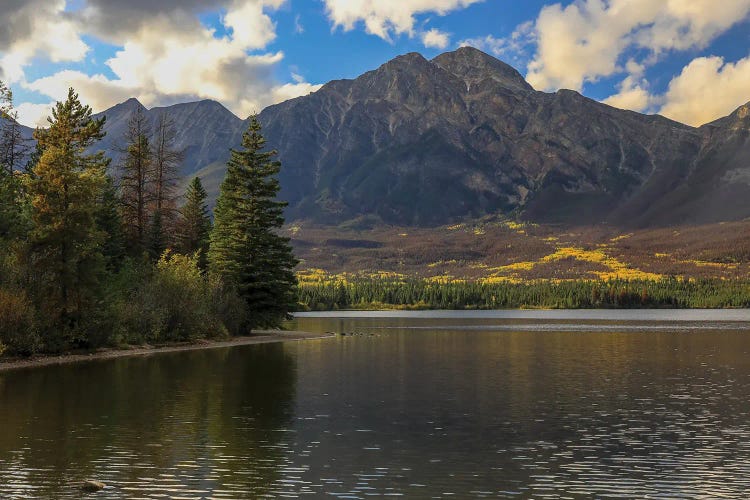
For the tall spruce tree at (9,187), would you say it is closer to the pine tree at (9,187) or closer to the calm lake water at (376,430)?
the pine tree at (9,187)

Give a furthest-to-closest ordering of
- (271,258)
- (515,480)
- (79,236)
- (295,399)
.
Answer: (271,258)
(79,236)
(295,399)
(515,480)

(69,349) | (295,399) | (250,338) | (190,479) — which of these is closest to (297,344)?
(250,338)

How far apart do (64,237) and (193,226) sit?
4900 centimetres

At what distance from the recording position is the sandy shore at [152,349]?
5992 cm

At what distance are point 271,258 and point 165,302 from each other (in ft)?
69.9

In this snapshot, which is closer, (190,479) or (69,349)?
(190,479)

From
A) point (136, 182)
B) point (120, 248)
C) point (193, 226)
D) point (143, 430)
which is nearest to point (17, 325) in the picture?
point (143, 430)

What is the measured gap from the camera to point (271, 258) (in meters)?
100

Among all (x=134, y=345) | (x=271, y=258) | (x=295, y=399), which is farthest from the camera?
(x=271, y=258)

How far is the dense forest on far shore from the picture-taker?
64.8 m

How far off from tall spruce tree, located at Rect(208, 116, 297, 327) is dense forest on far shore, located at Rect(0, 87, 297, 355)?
0.17 m

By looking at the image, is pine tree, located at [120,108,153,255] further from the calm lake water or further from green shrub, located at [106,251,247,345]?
the calm lake water

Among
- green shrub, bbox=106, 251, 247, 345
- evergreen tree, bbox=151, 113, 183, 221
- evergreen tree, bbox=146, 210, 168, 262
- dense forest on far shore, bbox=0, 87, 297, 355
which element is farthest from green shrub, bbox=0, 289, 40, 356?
evergreen tree, bbox=151, 113, 183, 221

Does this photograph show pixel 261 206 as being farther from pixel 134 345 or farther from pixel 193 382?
pixel 193 382
